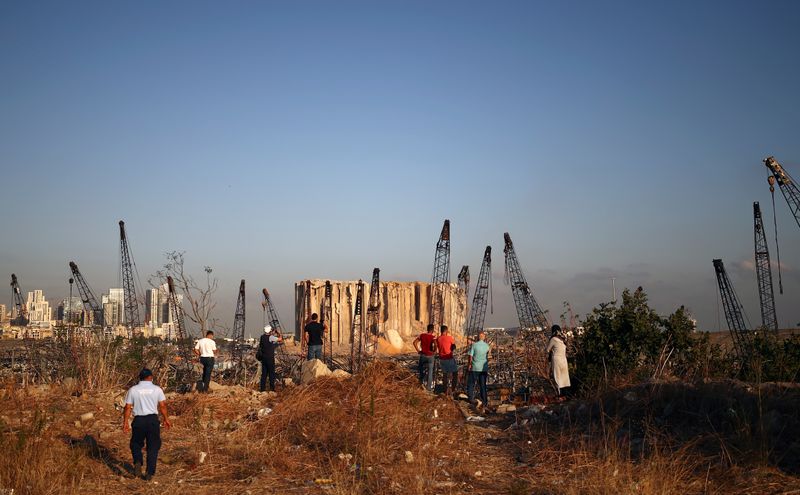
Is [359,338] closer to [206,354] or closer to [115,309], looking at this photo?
[206,354]

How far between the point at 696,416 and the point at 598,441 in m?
1.79

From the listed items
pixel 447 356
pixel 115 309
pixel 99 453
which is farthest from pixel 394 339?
pixel 99 453

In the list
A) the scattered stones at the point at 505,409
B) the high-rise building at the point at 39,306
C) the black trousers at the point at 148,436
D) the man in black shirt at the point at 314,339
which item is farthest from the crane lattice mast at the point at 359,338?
the high-rise building at the point at 39,306

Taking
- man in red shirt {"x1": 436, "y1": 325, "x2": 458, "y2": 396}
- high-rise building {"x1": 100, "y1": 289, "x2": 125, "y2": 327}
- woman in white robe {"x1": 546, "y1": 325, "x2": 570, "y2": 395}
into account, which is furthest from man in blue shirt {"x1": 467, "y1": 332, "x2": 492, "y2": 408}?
high-rise building {"x1": 100, "y1": 289, "x2": 125, "y2": 327}

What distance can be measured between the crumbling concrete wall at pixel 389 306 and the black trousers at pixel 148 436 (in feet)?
180

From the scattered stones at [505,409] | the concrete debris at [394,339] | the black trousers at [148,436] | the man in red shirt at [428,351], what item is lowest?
the concrete debris at [394,339]

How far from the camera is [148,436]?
9539 mm

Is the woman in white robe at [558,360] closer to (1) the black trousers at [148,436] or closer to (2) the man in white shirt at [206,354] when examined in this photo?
(2) the man in white shirt at [206,354]

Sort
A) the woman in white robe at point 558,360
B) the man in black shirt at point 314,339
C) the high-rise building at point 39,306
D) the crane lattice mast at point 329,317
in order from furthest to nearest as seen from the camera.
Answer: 1. the high-rise building at point 39,306
2. the crane lattice mast at point 329,317
3. the man in black shirt at point 314,339
4. the woman in white robe at point 558,360

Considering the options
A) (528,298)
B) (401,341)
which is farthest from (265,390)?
(401,341)

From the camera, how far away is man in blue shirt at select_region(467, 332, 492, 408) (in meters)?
16.2

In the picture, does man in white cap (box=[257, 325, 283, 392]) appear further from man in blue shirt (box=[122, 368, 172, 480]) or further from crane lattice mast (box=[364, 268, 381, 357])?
crane lattice mast (box=[364, 268, 381, 357])

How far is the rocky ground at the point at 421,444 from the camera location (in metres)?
9.08

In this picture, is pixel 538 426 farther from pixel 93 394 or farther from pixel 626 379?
pixel 93 394
